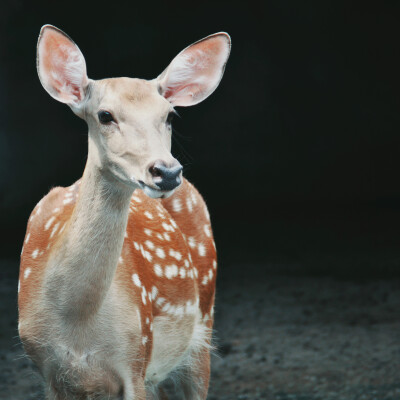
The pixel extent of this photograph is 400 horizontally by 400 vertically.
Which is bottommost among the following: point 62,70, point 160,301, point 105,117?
point 160,301

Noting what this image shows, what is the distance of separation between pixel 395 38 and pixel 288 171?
2240mm

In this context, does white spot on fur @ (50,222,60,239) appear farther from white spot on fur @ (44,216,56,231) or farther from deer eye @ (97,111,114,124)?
deer eye @ (97,111,114,124)

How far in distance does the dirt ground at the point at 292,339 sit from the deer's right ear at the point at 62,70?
1854mm

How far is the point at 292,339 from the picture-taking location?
257 inches

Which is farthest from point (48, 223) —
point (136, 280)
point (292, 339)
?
point (292, 339)

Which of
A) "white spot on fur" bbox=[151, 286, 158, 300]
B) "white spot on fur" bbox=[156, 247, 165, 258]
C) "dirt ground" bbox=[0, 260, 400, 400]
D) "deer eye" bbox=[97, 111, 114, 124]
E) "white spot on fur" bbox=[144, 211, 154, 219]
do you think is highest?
"deer eye" bbox=[97, 111, 114, 124]

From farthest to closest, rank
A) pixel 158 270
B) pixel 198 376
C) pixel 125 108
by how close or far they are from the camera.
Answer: pixel 198 376 < pixel 158 270 < pixel 125 108

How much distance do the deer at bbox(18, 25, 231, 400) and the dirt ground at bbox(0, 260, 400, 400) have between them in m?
1.28

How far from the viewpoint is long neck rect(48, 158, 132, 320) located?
3.06 meters

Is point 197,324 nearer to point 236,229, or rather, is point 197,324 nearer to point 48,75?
point 48,75

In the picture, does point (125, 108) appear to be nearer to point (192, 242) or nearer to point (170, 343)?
point (170, 343)

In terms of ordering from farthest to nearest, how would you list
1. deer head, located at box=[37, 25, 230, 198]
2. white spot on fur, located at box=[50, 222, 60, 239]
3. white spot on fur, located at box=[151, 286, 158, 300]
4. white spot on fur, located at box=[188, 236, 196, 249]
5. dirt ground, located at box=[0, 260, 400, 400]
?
dirt ground, located at box=[0, 260, 400, 400] < white spot on fur, located at box=[188, 236, 196, 249] < white spot on fur, located at box=[151, 286, 158, 300] < white spot on fur, located at box=[50, 222, 60, 239] < deer head, located at box=[37, 25, 230, 198]

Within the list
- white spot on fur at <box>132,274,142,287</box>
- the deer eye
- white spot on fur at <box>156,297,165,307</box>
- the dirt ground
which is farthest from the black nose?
the dirt ground

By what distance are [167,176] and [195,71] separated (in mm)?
720
